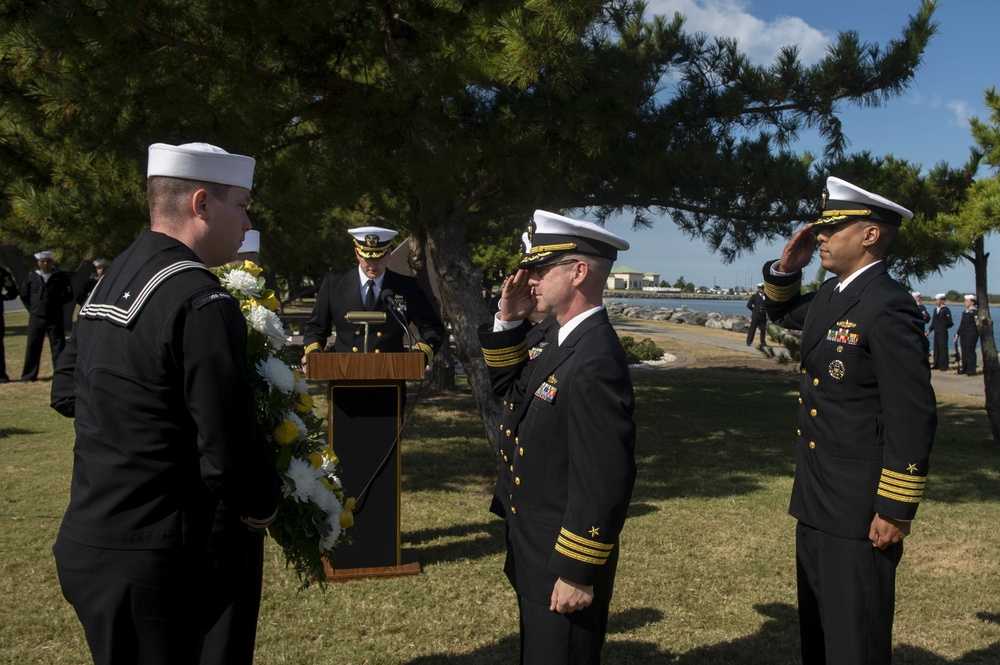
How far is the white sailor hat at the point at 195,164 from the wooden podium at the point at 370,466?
8.96ft

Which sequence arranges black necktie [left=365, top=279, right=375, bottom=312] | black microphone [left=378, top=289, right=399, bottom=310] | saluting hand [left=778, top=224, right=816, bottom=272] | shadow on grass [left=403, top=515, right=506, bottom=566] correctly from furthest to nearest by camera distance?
black necktie [left=365, top=279, right=375, bottom=312]
black microphone [left=378, top=289, right=399, bottom=310]
shadow on grass [left=403, top=515, right=506, bottom=566]
saluting hand [left=778, top=224, right=816, bottom=272]

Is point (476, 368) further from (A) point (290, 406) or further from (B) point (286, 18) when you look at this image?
(A) point (290, 406)

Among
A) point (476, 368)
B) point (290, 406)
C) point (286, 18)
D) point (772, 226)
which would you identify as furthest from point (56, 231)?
point (772, 226)

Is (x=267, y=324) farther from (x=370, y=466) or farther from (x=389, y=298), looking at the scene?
(x=389, y=298)

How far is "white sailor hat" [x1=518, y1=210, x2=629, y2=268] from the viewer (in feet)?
8.93

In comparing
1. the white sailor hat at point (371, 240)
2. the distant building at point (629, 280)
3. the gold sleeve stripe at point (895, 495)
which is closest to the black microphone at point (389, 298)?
the white sailor hat at point (371, 240)

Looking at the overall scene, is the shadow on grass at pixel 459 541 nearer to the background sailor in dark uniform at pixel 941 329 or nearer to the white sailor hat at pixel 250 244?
the white sailor hat at pixel 250 244

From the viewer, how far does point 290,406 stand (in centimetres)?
271

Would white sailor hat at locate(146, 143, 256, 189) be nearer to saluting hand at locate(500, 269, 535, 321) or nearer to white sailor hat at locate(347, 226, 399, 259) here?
saluting hand at locate(500, 269, 535, 321)

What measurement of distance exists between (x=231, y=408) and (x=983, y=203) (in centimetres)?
806

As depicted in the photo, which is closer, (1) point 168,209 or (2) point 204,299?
(2) point 204,299

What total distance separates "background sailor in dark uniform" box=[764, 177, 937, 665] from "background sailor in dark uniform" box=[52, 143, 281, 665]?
2.11 meters

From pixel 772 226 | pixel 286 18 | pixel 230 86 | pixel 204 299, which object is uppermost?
pixel 286 18

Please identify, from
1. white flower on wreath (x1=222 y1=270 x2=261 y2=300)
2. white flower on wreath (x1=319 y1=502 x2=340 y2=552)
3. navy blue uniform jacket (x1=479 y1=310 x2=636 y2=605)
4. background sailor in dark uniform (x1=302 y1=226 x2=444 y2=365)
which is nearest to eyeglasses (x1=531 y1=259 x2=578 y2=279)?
navy blue uniform jacket (x1=479 y1=310 x2=636 y2=605)
